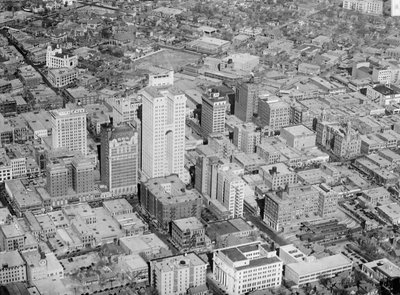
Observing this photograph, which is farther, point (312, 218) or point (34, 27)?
point (34, 27)

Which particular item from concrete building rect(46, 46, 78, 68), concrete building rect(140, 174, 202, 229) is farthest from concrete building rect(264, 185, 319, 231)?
concrete building rect(46, 46, 78, 68)

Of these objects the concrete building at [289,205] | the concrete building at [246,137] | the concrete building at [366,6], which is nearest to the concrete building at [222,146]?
the concrete building at [246,137]

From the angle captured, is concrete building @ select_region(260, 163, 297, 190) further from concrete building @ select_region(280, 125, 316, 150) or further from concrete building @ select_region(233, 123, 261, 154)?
concrete building @ select_region(280, 125, 316, 150)

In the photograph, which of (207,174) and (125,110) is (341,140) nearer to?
(207,174)

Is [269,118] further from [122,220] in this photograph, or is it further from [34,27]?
[34,27]

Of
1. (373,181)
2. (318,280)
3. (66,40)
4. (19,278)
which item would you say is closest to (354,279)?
(318,280)

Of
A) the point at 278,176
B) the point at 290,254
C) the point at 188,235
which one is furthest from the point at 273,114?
the point at 290,254
